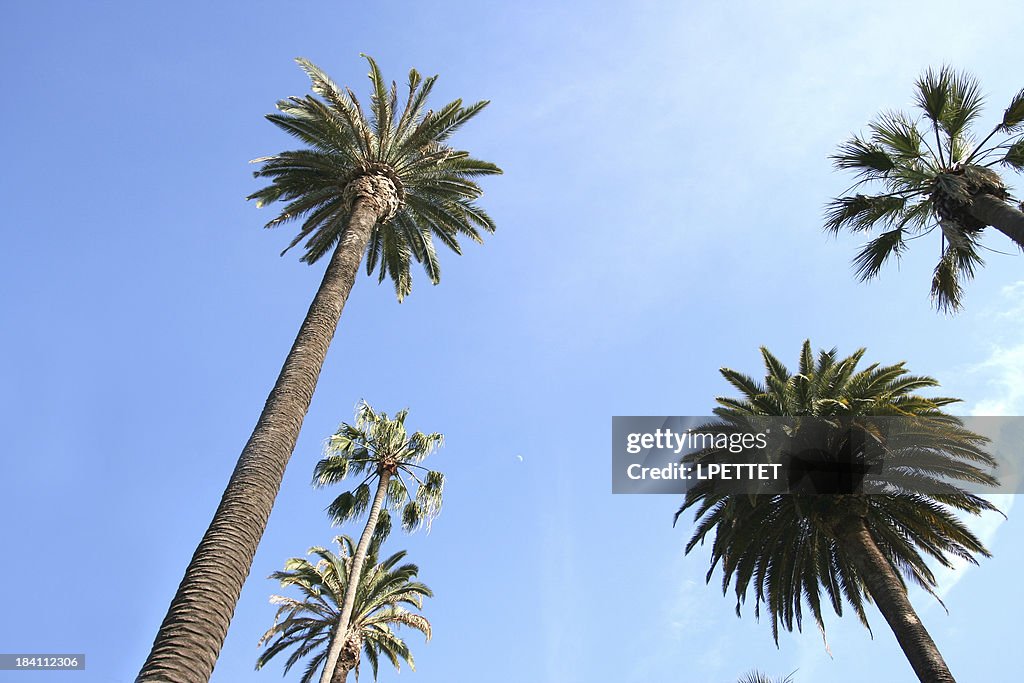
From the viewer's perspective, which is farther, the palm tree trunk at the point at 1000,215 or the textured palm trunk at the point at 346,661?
the textured palm trunk at the point at 346,661

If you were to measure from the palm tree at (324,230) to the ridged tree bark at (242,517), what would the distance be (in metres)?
0.01

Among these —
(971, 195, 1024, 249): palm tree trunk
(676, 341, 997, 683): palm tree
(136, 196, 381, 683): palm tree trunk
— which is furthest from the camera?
(676, 341, 997, 683): palm tree

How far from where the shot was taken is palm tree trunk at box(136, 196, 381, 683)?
6.93 m

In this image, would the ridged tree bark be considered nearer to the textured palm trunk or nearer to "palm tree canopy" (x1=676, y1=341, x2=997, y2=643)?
"palm tree canopy" (x1=676, y1=341, x2=997, y2=643)

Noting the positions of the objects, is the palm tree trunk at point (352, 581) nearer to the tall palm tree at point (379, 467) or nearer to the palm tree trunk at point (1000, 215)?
the tall palm tree at point (379, 467)

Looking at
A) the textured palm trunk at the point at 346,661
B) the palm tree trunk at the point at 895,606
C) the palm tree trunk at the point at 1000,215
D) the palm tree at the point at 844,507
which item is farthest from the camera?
the textured palm trunk at the point at 346,661

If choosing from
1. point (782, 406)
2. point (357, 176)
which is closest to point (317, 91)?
point (357, 176)

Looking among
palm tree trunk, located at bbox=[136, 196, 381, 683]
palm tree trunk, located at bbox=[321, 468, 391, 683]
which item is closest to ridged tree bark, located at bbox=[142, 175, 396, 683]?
palm tree trunk, located at bbox=[136, 196, 381, 683]

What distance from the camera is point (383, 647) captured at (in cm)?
2741

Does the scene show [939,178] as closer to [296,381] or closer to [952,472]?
[952,472]

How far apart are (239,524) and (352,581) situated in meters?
13.7

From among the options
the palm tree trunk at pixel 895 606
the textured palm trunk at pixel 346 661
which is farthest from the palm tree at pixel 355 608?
the palm tree trunk at pixel 895 606

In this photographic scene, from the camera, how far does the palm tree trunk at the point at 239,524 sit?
6930 mm

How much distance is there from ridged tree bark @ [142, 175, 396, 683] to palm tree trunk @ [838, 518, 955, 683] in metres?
13.6
